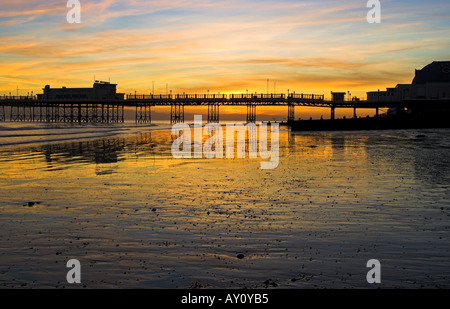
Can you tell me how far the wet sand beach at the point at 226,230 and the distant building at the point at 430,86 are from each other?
311 ft

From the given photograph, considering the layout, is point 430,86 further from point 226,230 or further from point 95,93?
point 226,230

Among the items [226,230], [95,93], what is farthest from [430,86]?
[226,230]

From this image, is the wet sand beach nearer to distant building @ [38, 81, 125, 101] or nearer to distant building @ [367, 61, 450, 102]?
distant building @ [367, 61, 450, 102]

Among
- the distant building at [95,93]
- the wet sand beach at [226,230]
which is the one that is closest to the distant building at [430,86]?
the distant building at [95,93]

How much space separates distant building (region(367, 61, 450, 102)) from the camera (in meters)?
102

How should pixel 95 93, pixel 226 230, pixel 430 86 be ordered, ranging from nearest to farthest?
pixel 226 230
pixel 430 86
pixel 95 93

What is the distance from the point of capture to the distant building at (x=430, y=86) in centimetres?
10156

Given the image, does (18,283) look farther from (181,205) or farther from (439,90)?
(439,90)

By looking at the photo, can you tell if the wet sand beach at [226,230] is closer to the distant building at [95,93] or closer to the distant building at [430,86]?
the distant building at [430,86]

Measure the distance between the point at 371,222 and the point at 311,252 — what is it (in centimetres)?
268

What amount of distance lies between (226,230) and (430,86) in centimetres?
10653

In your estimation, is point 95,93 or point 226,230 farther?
point 95,93

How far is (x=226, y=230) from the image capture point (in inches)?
354
